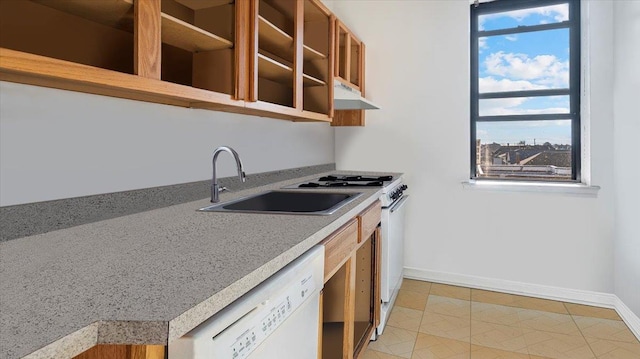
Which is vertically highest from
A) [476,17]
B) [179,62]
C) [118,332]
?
[476,17]

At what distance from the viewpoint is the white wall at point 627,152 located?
7.48ft

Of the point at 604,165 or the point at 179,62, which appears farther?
the point at 604,165

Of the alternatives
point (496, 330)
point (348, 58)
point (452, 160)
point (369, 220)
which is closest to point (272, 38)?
point (369, 220)

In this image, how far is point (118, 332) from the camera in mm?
543

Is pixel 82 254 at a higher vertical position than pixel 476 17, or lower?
lower

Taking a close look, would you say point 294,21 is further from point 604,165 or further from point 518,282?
point 518,282

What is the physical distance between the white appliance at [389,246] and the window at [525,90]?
106 centimetres

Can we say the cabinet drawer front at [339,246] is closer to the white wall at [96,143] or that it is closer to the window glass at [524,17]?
the white wall at [96,143]

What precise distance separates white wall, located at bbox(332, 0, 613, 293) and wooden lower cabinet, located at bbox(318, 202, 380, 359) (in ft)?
4.26

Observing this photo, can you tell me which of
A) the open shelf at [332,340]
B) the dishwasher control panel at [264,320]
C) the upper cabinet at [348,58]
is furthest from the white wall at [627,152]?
the dishwasher control panel at [264,320]

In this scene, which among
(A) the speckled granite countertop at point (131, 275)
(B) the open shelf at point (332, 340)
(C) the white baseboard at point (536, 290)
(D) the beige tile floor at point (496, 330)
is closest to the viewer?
(A) the speckled granite countertop at point (131, 275)

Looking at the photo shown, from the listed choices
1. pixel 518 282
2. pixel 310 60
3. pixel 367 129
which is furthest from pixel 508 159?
pixel 310 60

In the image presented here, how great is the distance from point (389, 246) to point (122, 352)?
1915 mm

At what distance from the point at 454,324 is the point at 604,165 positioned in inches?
63.2
